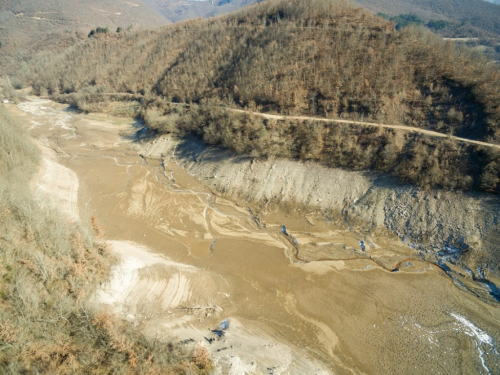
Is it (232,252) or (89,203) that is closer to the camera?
(232,252)

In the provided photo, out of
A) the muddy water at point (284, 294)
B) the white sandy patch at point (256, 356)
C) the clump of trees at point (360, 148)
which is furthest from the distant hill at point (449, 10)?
the white sandy patch at point (256, 356)

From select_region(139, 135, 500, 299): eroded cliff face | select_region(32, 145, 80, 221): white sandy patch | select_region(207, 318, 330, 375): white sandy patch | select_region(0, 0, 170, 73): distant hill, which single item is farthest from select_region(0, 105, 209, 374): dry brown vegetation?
select_region(0, 0, 170, 73): distant hill

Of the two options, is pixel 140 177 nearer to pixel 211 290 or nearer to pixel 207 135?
pixel 207 135

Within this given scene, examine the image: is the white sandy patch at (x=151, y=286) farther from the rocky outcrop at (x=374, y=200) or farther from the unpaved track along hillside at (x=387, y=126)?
the unpaved track along hillside at (x=387, y=126)

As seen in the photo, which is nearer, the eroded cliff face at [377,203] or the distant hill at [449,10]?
the eroded cliff face at [377,203]

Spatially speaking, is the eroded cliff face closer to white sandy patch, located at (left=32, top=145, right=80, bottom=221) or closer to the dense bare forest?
the dense bare forest

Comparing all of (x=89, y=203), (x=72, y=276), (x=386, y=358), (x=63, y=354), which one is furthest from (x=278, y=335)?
(x=89, y=203)
